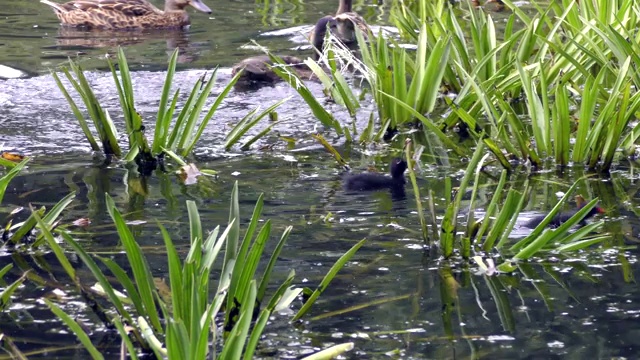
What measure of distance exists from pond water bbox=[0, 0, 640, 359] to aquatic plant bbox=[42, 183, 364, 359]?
0.45ft

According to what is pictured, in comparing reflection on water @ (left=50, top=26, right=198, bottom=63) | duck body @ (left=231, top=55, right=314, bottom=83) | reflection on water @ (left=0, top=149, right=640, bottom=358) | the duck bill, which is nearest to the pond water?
reflection on water @ (left=0, top=149, right=640, bottom=358)

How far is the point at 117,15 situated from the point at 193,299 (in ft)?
30.4

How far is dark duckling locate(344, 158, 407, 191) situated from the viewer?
5.29m

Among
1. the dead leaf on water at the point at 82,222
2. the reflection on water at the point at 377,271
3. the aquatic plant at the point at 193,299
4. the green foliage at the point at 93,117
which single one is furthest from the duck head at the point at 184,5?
the aquatic plant at the point at 193,299

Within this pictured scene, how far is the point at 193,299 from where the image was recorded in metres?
2.70

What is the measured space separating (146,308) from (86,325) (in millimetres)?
358

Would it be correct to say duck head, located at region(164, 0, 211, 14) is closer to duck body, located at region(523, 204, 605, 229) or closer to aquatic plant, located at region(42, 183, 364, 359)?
duck body, located at region(523, 204, 605, 229)

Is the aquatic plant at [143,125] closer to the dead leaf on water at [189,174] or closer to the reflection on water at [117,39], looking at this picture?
the dead leaf on water at [189,174]

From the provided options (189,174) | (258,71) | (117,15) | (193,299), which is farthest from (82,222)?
(117,15)

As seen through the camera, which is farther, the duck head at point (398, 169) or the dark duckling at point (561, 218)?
the duck head at point (398, 169)

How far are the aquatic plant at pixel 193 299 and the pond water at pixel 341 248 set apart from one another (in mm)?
137

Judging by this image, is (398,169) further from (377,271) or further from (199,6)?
(199,6)

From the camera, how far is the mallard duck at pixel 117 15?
11469mm

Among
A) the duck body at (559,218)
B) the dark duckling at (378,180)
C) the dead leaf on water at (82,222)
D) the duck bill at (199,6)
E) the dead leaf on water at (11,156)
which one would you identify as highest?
the duck bill at (199,6)
